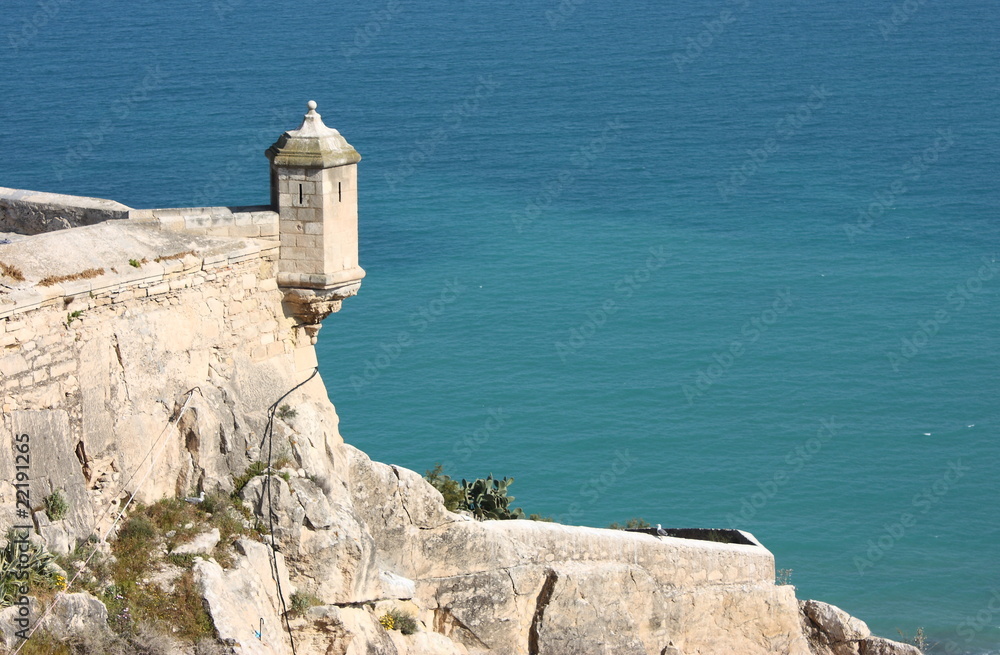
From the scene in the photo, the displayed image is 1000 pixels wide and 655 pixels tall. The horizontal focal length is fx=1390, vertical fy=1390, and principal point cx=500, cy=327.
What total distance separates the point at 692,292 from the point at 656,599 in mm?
41041

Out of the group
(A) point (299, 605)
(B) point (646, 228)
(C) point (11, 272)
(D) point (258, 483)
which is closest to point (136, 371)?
(C) point (11, 272)

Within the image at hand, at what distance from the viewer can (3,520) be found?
14.1m

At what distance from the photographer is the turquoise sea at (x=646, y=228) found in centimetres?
4509

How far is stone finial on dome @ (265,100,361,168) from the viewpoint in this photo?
1756 centimetres

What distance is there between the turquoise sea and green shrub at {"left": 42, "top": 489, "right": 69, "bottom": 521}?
27976mm

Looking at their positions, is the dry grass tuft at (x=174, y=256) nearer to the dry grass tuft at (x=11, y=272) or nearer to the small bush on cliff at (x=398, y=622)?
the dry grass tuft at (x=11, y=272)

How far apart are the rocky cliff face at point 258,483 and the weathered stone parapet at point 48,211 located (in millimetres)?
1310

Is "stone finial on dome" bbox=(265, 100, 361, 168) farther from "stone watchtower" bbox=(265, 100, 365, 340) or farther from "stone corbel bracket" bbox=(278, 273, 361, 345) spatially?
"stone corbel bracket" bbox=(278, 273, 361, 345)

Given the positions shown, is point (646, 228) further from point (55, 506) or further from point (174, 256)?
point (55, 506)

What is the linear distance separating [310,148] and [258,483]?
4271 millimetres

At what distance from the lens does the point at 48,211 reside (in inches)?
735

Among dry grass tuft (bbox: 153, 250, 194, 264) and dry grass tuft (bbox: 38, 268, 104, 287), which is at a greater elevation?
dry grass tuft (bbox: 153, 250, 194, 264)

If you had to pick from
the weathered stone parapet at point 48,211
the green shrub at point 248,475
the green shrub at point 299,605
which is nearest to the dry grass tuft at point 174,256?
the weathered stone parapet at point 48,211

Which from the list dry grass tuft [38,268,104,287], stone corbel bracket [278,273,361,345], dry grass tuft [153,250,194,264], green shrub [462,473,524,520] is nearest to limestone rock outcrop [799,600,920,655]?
green shrub [462,473,524,520]
